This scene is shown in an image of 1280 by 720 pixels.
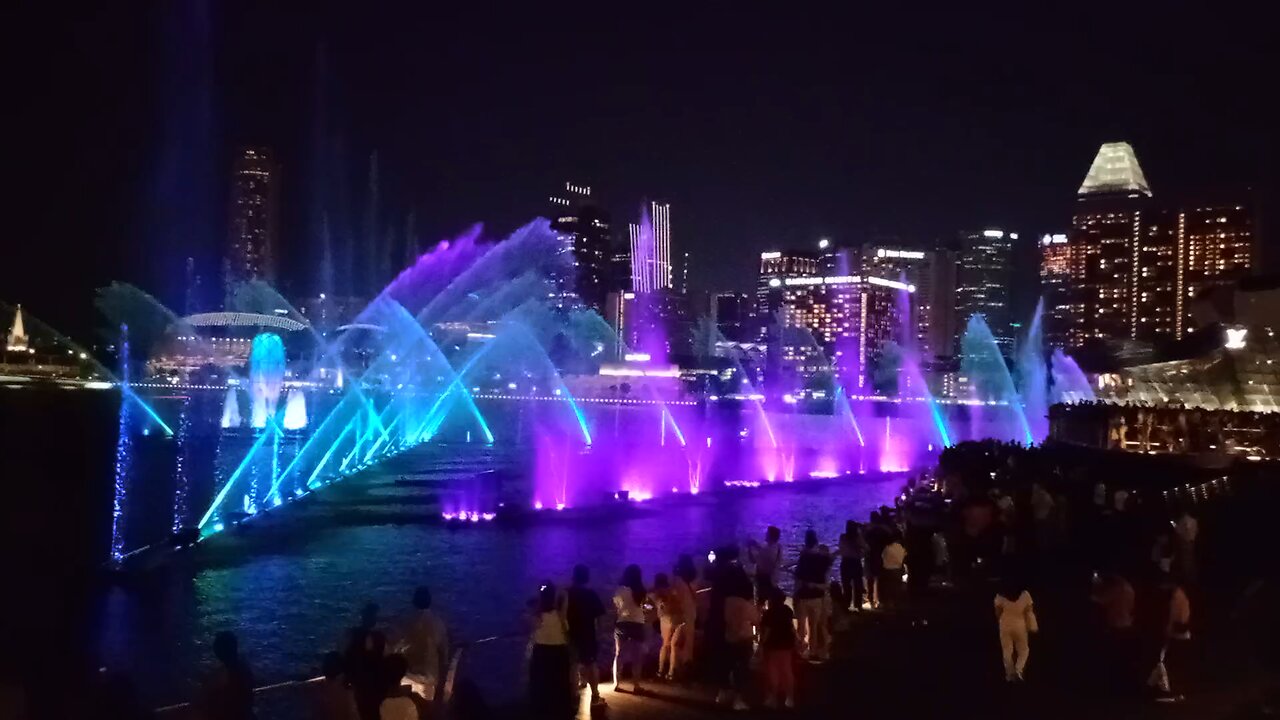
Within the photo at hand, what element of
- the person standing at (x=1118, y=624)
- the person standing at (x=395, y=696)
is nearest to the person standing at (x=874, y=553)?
the person standing at (x=1118, y=624)

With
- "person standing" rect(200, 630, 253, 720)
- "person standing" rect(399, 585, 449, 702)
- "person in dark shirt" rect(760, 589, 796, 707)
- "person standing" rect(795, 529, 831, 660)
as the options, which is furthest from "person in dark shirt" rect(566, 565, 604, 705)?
"person standing" rect(795, 529, 831, 660)

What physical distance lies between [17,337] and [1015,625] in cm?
16404

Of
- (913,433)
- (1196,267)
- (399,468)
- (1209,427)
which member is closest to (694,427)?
(913,433)

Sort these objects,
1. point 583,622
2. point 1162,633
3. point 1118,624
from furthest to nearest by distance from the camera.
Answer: point 1118,624 < point 1162,633 < point 583,622

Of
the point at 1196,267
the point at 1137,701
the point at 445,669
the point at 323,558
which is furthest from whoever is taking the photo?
the point at 1196,267

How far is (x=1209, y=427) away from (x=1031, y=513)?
68.6ft

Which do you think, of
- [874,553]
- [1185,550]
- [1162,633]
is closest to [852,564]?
[874,553]

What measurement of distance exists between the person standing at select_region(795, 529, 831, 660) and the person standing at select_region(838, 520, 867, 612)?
77.3 inches

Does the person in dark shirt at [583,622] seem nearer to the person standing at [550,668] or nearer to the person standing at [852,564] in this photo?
the person standing at [550,668]

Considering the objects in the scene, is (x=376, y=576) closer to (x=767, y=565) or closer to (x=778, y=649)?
(x=767, y=565)

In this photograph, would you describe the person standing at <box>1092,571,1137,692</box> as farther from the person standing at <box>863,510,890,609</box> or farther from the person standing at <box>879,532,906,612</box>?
the person standing at <box>863,510,890,609</box>

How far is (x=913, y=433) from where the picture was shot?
319ft

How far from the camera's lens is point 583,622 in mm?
10008

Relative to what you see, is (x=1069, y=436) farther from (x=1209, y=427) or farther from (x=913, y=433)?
(x=913, y=433)
